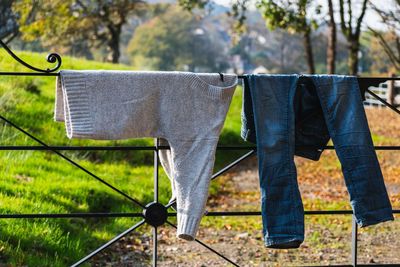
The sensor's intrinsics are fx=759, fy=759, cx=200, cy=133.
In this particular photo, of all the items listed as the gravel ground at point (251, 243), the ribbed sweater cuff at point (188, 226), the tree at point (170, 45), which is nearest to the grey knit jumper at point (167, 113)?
the ribbed sweater cuff at point (188, 226)

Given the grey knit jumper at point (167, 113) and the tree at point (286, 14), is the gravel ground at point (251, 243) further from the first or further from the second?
the tree at point (286, 14)

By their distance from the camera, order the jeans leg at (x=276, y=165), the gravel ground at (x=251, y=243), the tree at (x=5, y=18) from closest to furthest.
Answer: the jeans leg at (x=276, y=165) < the gravel ground at (x=251, y=243) < the tree at (x=5, y=18)

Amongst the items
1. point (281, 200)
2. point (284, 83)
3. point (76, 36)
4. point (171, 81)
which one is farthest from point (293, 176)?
point (76, 36)

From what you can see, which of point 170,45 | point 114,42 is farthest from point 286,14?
point 170,45

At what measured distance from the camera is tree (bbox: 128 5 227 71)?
6838cm

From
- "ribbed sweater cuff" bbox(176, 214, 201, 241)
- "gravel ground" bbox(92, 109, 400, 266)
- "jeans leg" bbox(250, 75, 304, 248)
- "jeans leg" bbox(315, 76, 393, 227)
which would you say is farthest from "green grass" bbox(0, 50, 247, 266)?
"jeans leg" bbox(315, 76, 393, 227)

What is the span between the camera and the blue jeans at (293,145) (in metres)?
3.47

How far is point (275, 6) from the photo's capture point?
577 inches

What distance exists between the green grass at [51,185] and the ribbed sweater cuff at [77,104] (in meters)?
1.85

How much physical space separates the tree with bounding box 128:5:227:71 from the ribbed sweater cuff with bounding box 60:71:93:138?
6331 centimetres

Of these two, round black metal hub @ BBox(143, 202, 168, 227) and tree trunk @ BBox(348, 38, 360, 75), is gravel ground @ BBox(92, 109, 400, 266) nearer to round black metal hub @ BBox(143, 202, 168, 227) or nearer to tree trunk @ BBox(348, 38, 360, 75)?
round black metal hub @ BBox(143, 202, 168, 227)

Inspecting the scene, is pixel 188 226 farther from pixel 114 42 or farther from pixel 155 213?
pixel 114 42

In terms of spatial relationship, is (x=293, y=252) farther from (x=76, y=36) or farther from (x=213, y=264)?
(x=76, y=36)

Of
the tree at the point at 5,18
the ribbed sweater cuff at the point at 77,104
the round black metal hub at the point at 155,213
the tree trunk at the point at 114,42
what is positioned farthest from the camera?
the tree trunk at the point at 114,42
